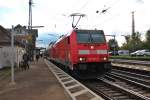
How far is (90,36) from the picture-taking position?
2348 cm

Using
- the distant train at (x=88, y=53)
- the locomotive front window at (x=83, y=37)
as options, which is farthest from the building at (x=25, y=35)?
the locomotive front window at (x=83, y=37)

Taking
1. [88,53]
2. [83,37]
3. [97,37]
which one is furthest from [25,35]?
[88,53]

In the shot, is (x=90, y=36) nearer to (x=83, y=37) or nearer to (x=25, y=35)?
(x=83, y=37)

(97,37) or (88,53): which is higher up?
(97,37)

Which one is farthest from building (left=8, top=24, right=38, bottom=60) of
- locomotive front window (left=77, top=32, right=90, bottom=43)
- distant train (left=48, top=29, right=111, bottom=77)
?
locomotive front window (left=77, top=32, right=90, bottom=43)

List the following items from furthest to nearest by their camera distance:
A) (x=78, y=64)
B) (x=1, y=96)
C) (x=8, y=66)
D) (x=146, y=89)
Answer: (x=8, y=66) → (x=78, y=64) → (x=146, y=89) → (x=1, y=96)

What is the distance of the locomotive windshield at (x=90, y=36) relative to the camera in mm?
23406

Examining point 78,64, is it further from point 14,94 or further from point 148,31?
point 148,31

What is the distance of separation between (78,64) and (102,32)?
9.60 feet

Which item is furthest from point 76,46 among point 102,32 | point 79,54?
point 102,32

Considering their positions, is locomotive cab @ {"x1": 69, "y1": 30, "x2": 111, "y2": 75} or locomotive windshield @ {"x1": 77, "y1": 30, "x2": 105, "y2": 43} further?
locomotive windshield @ {"x1": 77, "y1": 30, "x2": 105, "y2": 43}

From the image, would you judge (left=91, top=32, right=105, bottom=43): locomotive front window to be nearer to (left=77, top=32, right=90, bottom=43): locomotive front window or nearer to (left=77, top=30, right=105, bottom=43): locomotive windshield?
(left=77, top=30, right=105, bottom=43): locomotive windshield

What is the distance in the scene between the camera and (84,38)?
23.5m

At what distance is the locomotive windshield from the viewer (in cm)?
2341
